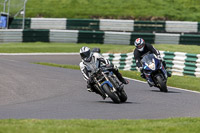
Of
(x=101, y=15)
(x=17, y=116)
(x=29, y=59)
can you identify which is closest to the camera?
(x=17, y=116)

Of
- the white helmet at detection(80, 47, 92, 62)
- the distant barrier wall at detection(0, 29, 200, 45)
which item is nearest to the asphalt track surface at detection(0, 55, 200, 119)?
the white helmet at detection(80, 47, 92, 62)

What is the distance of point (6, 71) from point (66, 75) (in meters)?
2.23

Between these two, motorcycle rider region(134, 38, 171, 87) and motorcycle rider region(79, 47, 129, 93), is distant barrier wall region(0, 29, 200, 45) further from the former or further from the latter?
motorcycle rider region(79, 47, 129, 93)

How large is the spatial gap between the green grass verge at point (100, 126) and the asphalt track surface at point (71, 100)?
93 centimetres

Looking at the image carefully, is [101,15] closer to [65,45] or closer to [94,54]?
[65,45]

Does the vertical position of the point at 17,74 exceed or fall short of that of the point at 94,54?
it falls short

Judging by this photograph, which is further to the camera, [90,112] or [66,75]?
[66,75]

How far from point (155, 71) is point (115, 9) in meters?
21.1

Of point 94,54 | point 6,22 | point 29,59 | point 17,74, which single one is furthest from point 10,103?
point 6,22

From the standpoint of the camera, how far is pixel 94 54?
12.6 m

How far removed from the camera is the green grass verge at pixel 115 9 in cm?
3547

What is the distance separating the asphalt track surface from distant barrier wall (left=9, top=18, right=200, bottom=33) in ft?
43.1

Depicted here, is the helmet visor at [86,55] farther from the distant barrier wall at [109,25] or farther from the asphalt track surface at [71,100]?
the distant barrier wall at [109,25]

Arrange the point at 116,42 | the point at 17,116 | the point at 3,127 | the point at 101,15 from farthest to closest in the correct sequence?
the point at 101,15 < the point at 116,42 < the point at 17,116 < the point at 3,127
